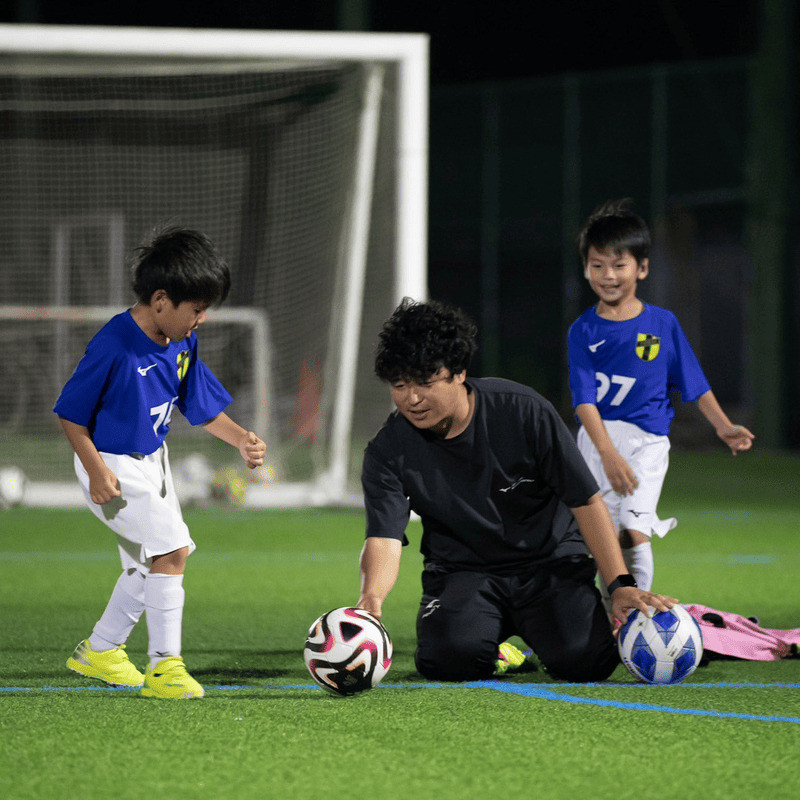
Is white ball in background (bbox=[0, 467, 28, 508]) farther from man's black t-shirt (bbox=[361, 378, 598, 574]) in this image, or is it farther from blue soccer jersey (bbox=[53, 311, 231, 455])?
man's black t-shirt (bbox=[361, 378, 598, 574])

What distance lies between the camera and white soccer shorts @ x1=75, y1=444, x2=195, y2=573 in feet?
11.8

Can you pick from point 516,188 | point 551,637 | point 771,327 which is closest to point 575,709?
point 551,637

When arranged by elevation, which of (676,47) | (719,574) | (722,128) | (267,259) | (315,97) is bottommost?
(719,574)

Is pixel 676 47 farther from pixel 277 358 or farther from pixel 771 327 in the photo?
pixel 277 358

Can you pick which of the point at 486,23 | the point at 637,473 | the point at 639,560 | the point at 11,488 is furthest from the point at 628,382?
the point at 486,23

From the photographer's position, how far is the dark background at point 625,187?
1609cm

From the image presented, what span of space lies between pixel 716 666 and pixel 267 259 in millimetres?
7903

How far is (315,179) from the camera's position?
405 inches

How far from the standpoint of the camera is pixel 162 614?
3561 mm

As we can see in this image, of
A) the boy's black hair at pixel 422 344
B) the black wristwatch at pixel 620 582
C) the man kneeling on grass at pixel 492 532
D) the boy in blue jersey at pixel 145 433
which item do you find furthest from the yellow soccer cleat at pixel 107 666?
the black wristwatch at pixel 620 582

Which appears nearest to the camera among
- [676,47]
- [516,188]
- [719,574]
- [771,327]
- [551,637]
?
[551,637]

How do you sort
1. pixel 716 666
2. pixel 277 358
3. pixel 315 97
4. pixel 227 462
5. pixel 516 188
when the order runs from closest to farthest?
pixel 716 666, pixel 315 97, pixel 277 358, pixel 227 462, pixel 516 188

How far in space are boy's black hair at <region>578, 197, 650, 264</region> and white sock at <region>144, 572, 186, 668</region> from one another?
74.3 inches

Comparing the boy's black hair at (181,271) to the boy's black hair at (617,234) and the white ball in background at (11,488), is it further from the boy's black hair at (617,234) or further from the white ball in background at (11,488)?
the white ball in background at (11,488)
